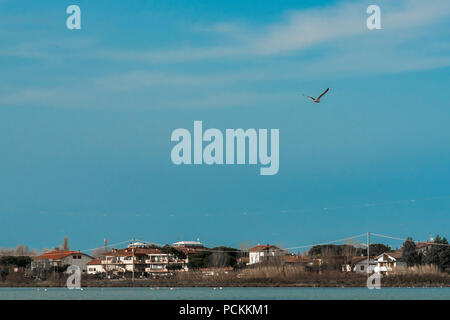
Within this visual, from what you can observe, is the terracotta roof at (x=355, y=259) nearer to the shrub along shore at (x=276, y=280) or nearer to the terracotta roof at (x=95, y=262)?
the shrub along shore at (x=276, y=280)

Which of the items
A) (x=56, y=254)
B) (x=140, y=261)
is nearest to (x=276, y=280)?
(x=140, y=261)

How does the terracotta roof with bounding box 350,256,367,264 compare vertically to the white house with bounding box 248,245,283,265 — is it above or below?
below

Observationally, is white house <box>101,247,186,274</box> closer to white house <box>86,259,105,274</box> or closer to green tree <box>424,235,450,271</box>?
white house <box>86,259,105,274</box>

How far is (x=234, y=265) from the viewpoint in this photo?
8825cm

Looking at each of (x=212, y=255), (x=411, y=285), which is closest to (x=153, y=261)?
(x=212, y=255)

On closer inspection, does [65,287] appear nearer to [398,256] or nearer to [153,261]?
[153,261]

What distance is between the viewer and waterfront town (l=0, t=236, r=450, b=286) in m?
72.9

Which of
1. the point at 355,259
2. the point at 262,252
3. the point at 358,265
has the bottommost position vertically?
the point at 358,265

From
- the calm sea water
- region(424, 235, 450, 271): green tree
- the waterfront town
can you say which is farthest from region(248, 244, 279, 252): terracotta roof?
the calm sea water

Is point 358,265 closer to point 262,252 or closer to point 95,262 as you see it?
point 262,252

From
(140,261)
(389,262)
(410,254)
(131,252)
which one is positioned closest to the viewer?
(410,254)
